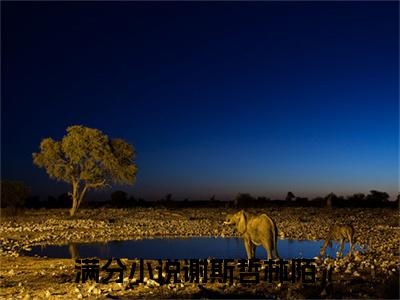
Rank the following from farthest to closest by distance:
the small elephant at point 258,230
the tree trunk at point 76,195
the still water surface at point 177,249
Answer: the tree trunk at point 76,195 → the still water surface at point 177,249 → the small elephant at point 258,230

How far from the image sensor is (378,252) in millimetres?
16672

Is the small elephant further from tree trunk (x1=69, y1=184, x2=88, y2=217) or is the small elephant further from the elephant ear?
tree trunk (x1=69, y1=184, x2=88, y2=217)

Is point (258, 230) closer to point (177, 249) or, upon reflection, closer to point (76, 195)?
point (177, 249)

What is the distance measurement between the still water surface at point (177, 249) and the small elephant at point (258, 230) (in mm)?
3523

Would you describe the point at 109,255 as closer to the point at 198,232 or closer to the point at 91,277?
the point at 91,277

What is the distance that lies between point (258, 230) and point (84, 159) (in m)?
30.8

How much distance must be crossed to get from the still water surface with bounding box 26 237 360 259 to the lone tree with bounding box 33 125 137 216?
19305 mm

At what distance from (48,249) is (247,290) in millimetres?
12713

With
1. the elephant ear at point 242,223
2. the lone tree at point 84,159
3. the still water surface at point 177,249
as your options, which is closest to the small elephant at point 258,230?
the elephant ear at point 242,223

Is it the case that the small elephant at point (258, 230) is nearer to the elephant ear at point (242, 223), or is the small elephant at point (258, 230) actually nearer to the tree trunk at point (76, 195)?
the elephant ear at point (242, 223)

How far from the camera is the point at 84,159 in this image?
42.7 meters

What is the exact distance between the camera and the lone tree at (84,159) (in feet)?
138

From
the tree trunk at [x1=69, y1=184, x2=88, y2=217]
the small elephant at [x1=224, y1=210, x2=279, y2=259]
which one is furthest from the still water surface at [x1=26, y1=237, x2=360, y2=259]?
the tree trunk at [x1=69, y1=184, x2=88, y2=217]

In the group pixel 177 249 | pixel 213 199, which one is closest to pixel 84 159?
pixel 177 249
